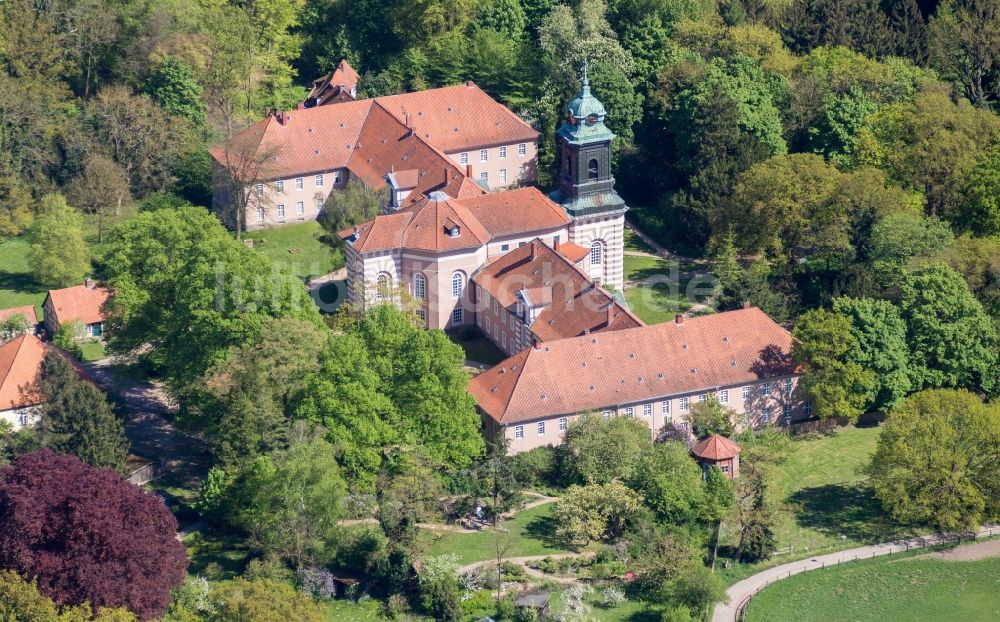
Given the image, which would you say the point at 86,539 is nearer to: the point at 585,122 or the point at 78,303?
the point at 78,303

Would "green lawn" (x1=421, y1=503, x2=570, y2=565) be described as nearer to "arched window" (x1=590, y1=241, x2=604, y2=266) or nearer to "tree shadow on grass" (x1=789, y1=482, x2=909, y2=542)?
"tree shadow on grass" (x1=789, y1=482, x2=909, y2=542)

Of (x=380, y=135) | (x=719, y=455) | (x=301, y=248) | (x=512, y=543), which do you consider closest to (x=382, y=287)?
(x=301, y=248)

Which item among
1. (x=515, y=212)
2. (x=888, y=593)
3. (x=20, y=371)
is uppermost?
(x=515, y=212)

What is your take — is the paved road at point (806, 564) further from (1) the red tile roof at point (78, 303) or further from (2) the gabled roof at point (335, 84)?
(2) the gabled roof at point (335, 84)

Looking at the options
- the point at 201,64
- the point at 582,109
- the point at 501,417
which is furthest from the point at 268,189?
the point at 501,417

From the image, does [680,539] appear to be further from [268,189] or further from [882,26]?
[882,26]

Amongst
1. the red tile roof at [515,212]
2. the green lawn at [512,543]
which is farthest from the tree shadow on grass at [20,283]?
the green lawn at [512,543]

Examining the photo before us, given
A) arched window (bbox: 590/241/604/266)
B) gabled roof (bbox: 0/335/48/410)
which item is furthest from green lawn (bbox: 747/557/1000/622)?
gabled roof (bbox: 0/335/48/410)
